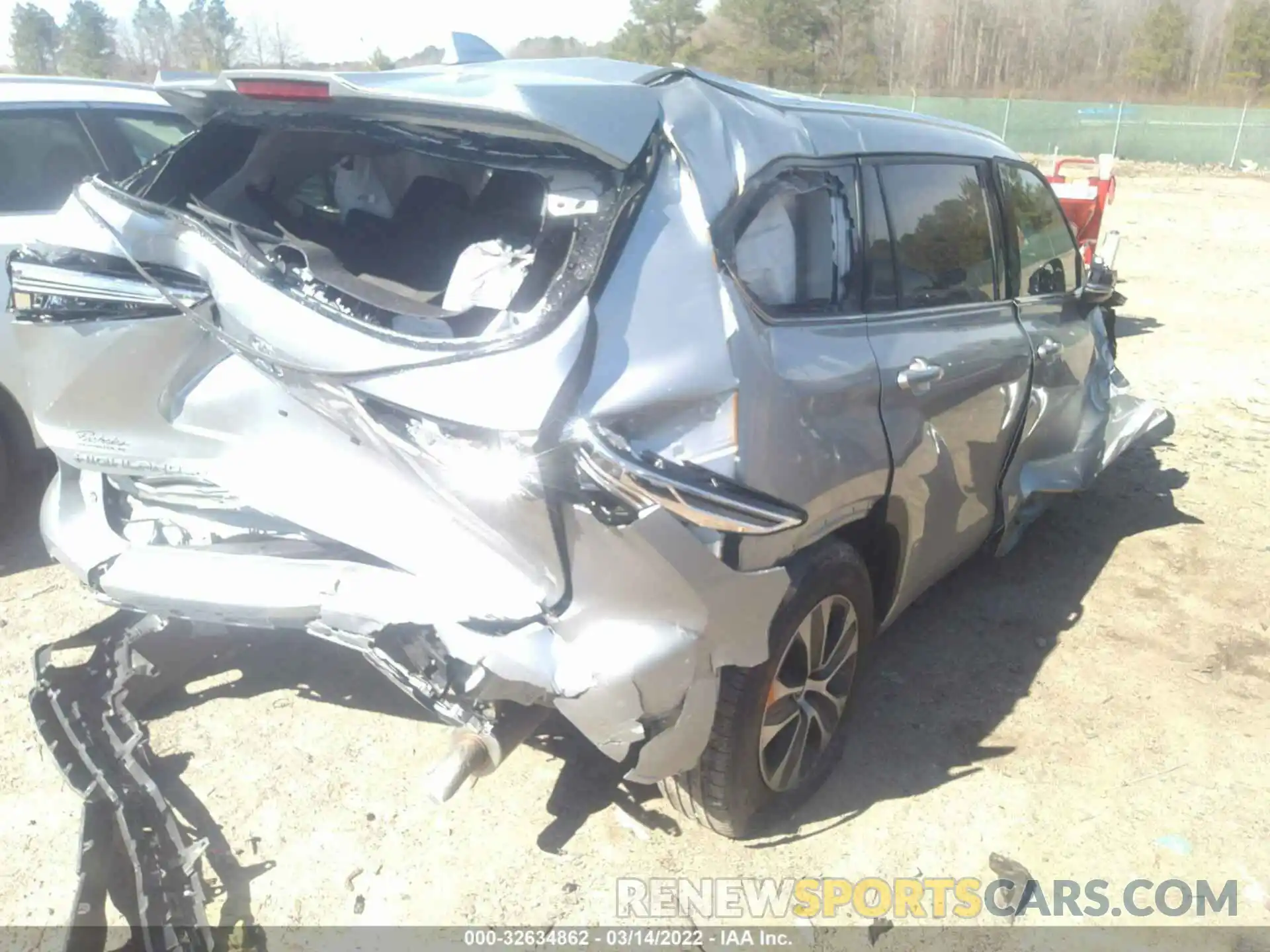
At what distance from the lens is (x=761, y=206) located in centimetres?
251

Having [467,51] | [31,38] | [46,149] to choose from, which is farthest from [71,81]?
[31,38]

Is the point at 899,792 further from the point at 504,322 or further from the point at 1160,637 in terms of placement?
the point at 504,322

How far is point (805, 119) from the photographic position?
111 inches

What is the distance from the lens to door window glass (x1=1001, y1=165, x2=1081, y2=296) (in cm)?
393

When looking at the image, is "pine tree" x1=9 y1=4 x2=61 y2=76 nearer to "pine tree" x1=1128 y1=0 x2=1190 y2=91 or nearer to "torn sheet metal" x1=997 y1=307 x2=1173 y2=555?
"torn sheet metal" x1=997 y1=307 x2=1173 y2=555

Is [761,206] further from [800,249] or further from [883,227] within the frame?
[883,227]

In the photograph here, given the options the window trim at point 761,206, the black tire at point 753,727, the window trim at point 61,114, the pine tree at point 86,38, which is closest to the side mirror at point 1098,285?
the window trim at point 761,206

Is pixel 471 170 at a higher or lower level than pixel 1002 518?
higher

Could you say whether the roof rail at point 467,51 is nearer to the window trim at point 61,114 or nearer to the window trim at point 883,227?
the window trim at point 883,227

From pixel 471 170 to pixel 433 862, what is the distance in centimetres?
196

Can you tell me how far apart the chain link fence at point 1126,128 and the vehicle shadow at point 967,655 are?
28.8 meters

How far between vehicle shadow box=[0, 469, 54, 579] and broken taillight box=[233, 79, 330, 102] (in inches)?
103

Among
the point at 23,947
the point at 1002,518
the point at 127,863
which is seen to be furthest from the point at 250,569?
the point at 1002,518

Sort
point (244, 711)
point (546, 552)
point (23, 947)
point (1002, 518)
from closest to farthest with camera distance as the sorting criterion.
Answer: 1. point (546, 552)
2. point (23, 947)
3. point (244, 711)
4. point (1002, 518)
